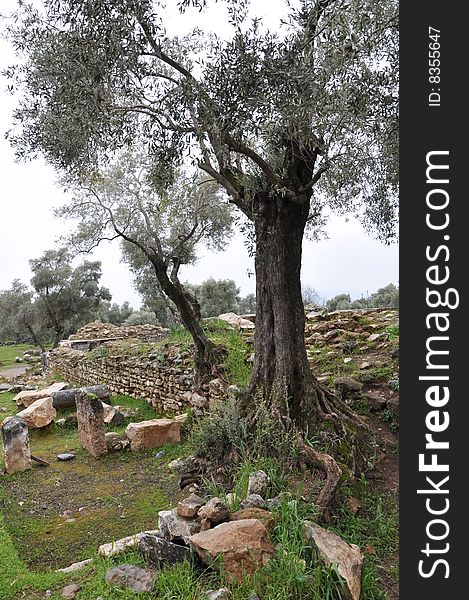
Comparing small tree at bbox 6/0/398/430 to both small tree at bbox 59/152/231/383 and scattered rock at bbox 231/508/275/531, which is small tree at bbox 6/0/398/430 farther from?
small tree at bbox 59/152/231/383

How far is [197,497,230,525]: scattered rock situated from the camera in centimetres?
451

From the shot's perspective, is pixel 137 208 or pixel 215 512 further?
pixel 137 208

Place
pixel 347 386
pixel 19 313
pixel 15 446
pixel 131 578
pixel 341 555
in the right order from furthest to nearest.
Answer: pixel 19 313
pixel 15 446
pixel 347 386
pixel 131 578
pixel 341 555

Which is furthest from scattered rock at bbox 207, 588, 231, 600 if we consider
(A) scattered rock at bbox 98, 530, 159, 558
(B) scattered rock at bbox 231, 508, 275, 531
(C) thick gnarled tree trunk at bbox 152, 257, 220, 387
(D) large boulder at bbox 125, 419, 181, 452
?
(C) thick gnarled tree trunk at bbox 152, 257, 220, 387

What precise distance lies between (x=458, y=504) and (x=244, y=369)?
7.22 meters

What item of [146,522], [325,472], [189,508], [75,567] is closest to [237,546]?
[189,508]

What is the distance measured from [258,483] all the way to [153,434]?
484 centimetres

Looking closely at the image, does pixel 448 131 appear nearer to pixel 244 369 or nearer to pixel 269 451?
pixel 269 451

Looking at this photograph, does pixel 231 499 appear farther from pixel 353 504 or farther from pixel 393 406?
pixel 393 406

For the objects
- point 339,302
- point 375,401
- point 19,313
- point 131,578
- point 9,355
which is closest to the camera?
point 131,578

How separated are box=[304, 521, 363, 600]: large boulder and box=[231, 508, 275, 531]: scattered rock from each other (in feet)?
1.07

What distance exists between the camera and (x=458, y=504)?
10.1 ft

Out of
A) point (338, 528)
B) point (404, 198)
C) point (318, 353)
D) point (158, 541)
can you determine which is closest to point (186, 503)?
point (158, 541)

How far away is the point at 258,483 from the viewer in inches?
199
